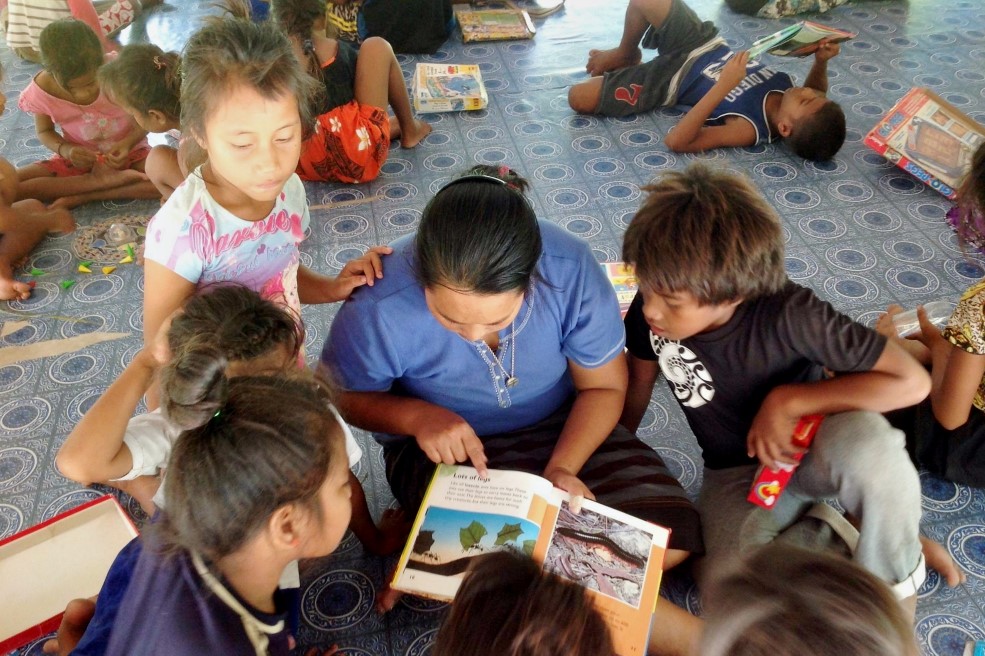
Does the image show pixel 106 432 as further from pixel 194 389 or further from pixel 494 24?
pixel 494 24

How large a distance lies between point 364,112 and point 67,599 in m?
1.68

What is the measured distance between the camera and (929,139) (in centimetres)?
233

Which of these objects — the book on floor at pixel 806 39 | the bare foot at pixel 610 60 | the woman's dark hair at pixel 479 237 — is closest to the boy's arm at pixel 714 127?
the book on floor at pixel 806 39

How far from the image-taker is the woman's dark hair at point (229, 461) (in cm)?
84

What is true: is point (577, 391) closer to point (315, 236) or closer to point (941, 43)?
→ point (315, 236)

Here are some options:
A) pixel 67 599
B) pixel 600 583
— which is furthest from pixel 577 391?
pixel 67 599

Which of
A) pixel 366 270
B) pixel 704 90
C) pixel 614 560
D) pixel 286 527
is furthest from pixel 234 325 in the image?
pixel 704 90

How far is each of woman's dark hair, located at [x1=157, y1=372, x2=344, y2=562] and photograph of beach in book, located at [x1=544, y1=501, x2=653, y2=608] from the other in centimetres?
41

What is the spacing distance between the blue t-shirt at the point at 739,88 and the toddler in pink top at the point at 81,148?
6.64 ft

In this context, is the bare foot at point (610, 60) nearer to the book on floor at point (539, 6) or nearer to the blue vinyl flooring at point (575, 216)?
the blue vinyl flooring at point (575, 216)

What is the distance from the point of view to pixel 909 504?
1090 mm

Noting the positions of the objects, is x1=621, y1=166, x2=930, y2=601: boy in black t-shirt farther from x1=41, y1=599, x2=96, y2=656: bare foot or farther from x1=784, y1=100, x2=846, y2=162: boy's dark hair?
x1=784, y1=100, x2=846, y2=162: boy's dark hair

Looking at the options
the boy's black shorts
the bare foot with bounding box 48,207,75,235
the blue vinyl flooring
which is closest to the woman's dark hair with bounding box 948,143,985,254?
the blue vinyl flooring

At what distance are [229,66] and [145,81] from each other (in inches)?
23.2
